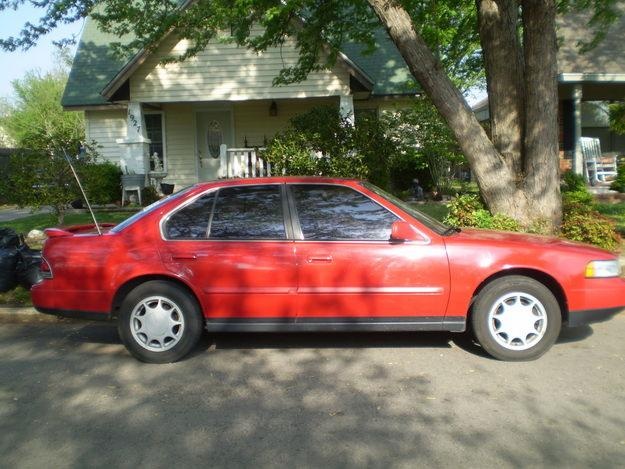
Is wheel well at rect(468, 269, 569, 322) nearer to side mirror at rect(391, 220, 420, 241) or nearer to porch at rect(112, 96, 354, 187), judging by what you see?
side mirror at rect(391, 220, 420, 241)

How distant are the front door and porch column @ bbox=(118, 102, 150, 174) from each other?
208cm

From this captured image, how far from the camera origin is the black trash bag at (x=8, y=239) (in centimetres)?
727

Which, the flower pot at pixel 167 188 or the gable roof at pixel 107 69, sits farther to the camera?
the gable roof at pixel 107 69

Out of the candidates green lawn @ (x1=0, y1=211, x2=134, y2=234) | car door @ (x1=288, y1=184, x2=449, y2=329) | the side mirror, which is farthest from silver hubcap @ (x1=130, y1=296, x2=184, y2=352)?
green lawn @ (x1=0, y1=211, x2=134, y2=234)

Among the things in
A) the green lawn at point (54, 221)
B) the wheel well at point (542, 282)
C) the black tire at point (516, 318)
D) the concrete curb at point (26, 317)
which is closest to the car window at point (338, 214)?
the wheel well at point (542, 282)

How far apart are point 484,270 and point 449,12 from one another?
388 inches

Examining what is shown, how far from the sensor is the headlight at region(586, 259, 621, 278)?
15.9 ft

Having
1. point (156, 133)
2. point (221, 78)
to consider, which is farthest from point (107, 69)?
point (221, 78)

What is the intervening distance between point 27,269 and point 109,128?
37.6ft

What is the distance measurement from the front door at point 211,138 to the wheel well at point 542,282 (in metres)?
13.7

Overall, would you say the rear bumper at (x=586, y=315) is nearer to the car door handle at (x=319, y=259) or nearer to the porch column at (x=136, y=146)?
the car door handle at (x=319, y=259)

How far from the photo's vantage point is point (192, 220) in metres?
5.14

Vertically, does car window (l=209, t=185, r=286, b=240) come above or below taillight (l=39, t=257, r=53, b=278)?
above

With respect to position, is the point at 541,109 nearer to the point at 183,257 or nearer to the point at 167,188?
the point at 183,257
